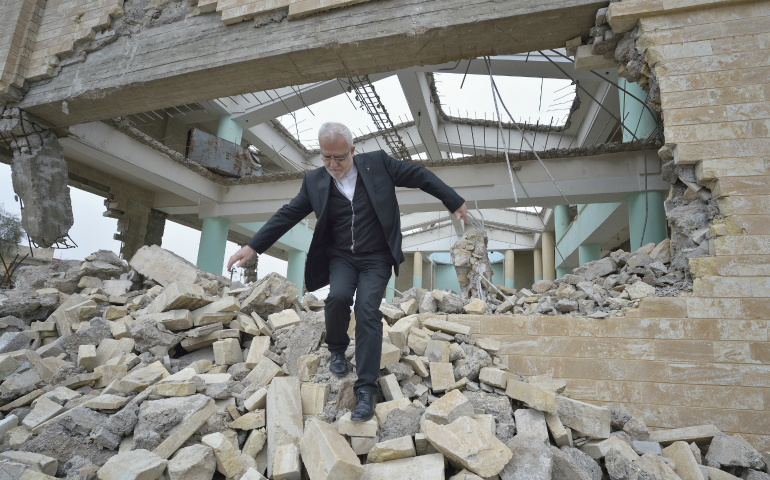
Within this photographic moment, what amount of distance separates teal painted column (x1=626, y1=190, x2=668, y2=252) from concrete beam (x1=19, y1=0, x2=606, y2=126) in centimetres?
344

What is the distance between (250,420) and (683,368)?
317 cm

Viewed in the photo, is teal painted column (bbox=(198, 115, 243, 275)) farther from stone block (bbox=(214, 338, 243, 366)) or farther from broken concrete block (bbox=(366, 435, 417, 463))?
broken concrete block (bbox=(366, 435, 417, 463))

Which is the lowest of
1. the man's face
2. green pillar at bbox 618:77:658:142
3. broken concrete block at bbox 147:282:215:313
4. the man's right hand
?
broken concrete block at bbox 147:282:215:313

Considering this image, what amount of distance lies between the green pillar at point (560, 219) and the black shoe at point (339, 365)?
34.9ft

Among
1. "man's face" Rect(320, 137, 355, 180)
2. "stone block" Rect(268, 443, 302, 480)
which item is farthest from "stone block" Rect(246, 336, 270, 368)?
"man's face" Rect(320, 137, 355, 180)

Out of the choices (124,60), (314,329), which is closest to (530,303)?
(314,329)

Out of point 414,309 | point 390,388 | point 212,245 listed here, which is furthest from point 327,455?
point 212,245

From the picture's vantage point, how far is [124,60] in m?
5.64

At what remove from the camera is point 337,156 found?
99.7 inches

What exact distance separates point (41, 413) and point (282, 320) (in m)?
1.77

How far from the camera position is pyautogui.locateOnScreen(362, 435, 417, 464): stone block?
207 cm

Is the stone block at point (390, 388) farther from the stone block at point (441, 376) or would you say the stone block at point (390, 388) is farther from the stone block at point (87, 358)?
the stone block at point (87, 358)

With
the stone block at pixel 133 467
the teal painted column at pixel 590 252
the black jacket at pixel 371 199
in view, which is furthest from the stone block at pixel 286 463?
the teal painted column at pixel 590 252

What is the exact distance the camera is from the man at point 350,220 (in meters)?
2.56
